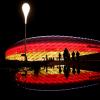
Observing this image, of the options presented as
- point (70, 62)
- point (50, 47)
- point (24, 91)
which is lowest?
point (24, 91)

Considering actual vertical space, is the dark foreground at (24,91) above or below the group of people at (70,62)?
below

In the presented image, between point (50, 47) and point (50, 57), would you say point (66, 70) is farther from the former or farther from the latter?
point (50, 47)

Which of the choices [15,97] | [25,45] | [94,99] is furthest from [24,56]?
[94,99]

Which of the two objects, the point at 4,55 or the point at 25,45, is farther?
the point at 4,55

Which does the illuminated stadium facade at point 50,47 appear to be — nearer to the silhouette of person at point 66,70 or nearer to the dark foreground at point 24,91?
the silhouette of person at point 66,70

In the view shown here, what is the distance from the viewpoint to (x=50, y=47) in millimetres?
3941

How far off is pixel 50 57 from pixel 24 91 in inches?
38.1

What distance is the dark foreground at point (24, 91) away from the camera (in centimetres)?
409

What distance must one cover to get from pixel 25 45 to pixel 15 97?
1.27 meters

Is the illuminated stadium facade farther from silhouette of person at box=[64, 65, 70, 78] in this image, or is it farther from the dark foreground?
the dark foreground

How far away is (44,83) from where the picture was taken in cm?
401

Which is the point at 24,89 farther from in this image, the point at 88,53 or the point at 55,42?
the point at 88,53

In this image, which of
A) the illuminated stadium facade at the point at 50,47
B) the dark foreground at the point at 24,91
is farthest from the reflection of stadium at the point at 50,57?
the dark foreground at the point at 24,91

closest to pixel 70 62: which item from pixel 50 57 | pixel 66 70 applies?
pixel 66 70
